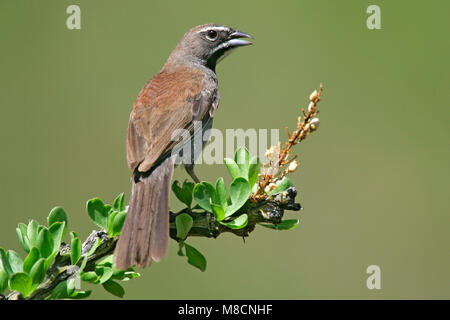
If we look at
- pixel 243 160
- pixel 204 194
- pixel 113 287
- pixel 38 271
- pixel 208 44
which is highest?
pixel 208 44

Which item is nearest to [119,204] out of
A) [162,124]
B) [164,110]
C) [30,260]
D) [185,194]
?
[185,194]

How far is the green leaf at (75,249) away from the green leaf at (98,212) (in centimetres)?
17

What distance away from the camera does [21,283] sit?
1832 mm

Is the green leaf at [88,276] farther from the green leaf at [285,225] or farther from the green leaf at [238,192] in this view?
the green leaf at [285,225]

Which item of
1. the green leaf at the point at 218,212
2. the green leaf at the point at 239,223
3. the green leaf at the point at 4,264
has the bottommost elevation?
the green leaf at the point at 4,264

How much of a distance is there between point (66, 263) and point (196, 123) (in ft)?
Answer: 5.65

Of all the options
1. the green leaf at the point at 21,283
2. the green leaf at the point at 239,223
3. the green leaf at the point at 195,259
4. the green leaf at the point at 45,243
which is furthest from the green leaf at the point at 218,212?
the green leaf at the point at 21,283

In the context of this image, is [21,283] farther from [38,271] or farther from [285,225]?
→ [285,225]

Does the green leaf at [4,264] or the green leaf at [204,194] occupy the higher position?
the green leaf at [204,194]

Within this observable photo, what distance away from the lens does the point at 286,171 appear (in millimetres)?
2211

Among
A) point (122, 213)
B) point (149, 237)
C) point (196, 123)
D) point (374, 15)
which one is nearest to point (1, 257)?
point (122, 213)

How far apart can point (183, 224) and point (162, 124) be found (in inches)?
49.2

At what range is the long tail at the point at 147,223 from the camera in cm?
213

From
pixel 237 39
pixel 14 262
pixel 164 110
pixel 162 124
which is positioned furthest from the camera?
pixel 237 39
